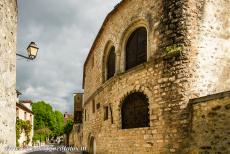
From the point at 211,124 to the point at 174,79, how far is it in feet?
6.63

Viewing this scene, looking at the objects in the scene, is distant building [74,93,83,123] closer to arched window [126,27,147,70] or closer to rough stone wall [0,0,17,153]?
arched window [126,27,147,70]

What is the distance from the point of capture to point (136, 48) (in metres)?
11.9

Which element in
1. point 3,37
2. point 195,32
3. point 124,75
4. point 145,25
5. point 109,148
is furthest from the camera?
point 109,148

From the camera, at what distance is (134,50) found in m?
12.0

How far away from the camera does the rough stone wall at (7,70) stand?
7645mm

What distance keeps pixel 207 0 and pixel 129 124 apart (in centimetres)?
575

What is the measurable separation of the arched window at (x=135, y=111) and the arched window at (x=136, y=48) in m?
1.51

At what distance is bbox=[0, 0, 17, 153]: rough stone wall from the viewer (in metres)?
7.64

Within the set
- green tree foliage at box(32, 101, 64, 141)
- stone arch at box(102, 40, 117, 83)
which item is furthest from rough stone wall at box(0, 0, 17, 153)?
green tree foliage at box(32, 101, 64, 141)

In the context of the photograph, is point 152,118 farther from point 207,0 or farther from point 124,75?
point 207,0

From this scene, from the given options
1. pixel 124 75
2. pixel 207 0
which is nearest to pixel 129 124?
Result: pixel 124 75

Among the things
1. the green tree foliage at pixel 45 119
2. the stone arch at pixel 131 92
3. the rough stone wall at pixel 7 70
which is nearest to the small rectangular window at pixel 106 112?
the stone arch at pixel 131 92

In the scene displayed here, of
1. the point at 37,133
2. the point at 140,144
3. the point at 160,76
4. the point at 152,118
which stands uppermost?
the point at 160,76

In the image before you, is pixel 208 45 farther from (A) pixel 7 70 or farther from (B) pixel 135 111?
(A) pixel 7 70
